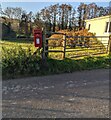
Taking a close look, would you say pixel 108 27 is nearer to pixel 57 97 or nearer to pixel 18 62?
pixel 18 62

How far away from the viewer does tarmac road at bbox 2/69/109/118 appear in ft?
13.1

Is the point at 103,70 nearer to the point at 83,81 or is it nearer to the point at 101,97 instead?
the point at 83,81

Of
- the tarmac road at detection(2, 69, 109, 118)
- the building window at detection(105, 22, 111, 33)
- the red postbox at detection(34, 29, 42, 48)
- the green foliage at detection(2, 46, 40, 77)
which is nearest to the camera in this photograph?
the tarmac road at detection(2, 69, 109, 118)

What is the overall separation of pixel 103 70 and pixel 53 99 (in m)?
4.11

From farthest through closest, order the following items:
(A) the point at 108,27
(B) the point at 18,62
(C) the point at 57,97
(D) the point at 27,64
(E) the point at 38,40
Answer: (A) the point at 108,27, (E) the point at 38,40, (D) the point at 27,64, (B) the point at 18,62, (C) the point at 57,97

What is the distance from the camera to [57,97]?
4863 millimetres

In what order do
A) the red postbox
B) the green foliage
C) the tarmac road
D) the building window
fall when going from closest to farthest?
the tarmac road, the green foliage, the red postbox, the building window

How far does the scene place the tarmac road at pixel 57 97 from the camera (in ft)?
13.1

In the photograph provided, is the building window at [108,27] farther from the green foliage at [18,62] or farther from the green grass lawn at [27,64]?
the green foliage at [18,62]

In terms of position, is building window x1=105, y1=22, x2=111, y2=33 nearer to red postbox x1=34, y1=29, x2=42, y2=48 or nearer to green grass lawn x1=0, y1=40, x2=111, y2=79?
green grass lawn x1=0, y1=40, x2=111, y2=79

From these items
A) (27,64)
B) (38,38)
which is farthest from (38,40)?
(27,64)

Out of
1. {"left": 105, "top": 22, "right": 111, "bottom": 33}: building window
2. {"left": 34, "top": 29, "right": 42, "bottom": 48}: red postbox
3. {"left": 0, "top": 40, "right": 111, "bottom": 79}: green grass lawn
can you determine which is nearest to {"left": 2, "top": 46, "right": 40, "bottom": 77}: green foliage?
{"left": 0, "top": 40, "right": 111, "bottom": 79}: green grass lawn

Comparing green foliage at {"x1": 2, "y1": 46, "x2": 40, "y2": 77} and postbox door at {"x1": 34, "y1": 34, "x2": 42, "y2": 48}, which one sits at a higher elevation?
postbox door at {"x1": 34, "y1": 34, "x2": 42, "y2": 48}

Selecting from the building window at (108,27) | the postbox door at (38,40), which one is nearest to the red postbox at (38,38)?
the postbox door at (38,40)
